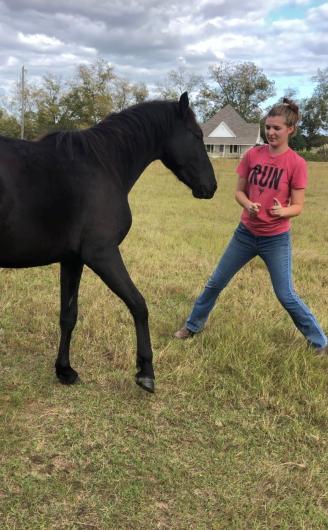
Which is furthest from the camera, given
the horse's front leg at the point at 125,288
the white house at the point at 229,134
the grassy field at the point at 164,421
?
the white house at the point at 229,134

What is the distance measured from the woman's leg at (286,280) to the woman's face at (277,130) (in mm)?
770

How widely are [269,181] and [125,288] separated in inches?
61.7

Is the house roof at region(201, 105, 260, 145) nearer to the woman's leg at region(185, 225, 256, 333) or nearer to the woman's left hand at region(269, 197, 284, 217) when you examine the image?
the woman's leg at region(185, 225, 256, 333)

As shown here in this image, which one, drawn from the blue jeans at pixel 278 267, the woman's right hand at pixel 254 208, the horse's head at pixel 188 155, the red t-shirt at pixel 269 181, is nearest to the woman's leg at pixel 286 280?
the blue jeans at pixel 278 267

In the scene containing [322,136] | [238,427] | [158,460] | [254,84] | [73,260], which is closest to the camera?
[158,460]

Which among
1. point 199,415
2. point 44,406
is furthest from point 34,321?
point 199,415

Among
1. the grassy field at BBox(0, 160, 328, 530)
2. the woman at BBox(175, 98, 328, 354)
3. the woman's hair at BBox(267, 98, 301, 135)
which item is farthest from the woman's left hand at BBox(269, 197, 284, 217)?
the grassy field at BBox(0, 160, 328, 530)

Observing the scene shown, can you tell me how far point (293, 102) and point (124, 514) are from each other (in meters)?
3.15

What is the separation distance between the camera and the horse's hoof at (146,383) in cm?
328

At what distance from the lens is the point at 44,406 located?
3184 millimetres

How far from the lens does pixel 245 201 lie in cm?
386

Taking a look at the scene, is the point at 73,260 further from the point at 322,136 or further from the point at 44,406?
the point at 322,136

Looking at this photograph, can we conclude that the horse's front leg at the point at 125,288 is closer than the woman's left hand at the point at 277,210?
Yes

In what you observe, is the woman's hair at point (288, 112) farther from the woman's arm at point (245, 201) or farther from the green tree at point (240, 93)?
the green tree at point (240, 93)
